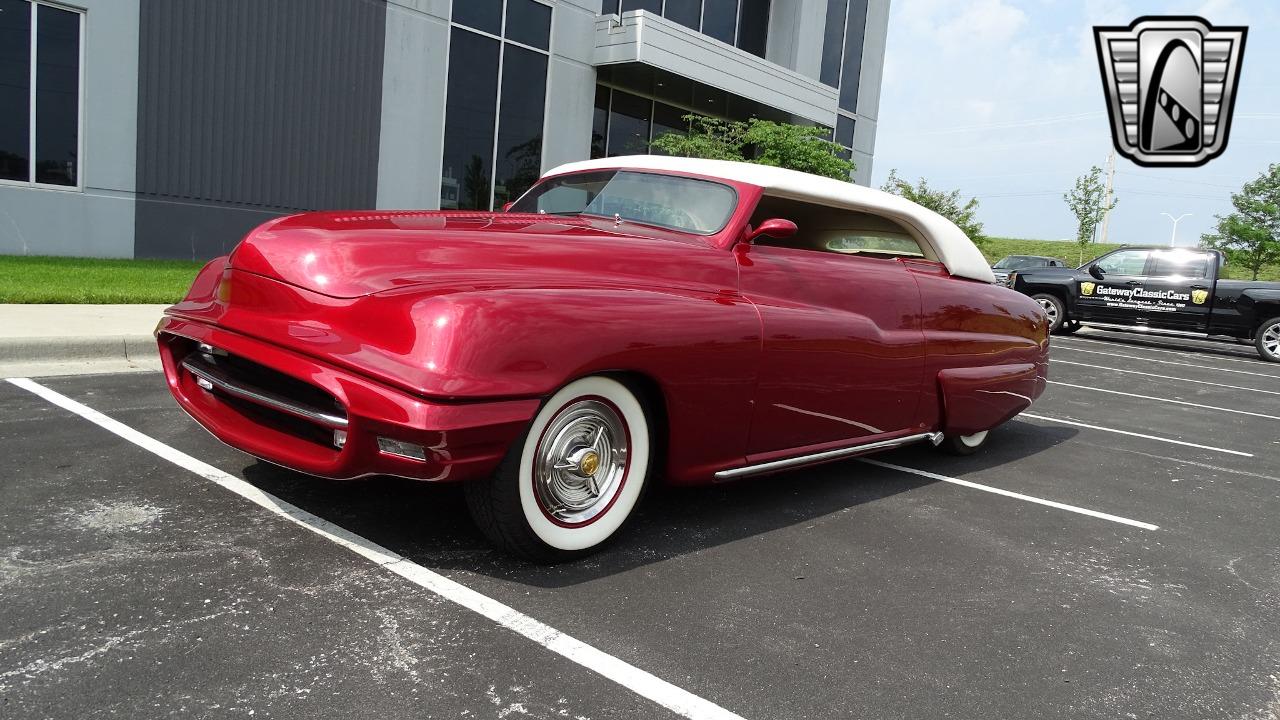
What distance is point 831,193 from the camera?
4.46 m

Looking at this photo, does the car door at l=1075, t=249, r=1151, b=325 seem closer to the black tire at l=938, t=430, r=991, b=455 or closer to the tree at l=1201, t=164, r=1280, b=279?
the black tire at l=938, t=430, r=991, b=455

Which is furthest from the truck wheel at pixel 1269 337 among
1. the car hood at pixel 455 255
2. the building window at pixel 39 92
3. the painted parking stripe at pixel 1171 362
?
the building window at pixel 39 92

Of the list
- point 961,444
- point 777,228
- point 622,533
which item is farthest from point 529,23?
point 622,533

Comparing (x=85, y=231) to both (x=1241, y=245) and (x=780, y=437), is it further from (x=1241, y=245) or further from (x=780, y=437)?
(x=1241, y=245)

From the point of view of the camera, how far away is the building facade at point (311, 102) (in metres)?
11.3

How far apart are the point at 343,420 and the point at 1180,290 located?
16.3 m

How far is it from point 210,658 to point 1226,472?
5.97 m

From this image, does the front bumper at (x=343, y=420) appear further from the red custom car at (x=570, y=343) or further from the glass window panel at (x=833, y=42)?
the glass window panel at (x=833, y=42)

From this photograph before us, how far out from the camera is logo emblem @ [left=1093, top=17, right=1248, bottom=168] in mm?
8914

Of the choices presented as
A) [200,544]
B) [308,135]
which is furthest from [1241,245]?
[200,544]

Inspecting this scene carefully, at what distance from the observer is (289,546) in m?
3.17

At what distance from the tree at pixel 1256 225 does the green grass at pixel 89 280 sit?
38148mm

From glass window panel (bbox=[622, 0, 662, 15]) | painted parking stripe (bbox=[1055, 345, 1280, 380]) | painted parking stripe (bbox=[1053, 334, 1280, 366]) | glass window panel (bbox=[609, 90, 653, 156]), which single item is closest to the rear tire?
painted parking stripe (bbox=[1053, 334, 1280, 366])

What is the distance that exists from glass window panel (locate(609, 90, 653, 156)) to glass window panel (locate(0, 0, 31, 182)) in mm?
9780
